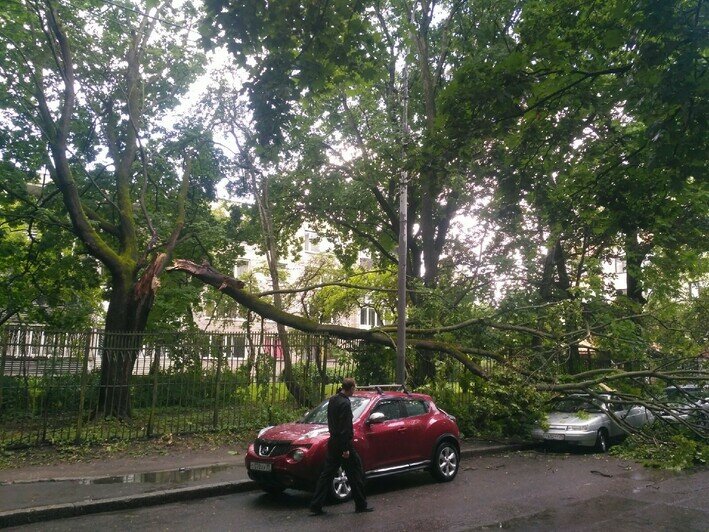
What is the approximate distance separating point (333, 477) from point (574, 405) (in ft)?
29.6

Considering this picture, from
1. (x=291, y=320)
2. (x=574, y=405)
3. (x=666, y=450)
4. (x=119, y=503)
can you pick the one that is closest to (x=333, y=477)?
(x=119, y=503)

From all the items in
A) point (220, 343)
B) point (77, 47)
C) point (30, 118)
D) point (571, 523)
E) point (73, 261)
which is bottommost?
point (571, 523)

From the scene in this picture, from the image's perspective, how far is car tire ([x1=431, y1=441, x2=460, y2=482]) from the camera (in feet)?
31.8

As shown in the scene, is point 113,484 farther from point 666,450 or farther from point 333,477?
point 666,450

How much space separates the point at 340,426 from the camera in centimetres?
754

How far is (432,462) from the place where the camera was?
9641 millimetres

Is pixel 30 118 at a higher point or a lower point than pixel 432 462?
higher

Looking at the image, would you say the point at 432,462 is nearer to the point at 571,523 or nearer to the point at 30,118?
the point at 571,523

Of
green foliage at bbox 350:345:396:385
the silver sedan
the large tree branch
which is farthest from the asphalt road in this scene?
green foliage at bbox 350:345:396:385

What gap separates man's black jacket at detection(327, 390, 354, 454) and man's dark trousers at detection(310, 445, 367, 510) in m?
0.07

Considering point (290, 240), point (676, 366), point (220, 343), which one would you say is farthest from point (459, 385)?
point (290, 240)

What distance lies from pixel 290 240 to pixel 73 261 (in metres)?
8.76

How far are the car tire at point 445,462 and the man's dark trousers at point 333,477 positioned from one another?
7.82 feet

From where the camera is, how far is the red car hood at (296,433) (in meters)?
8.30
